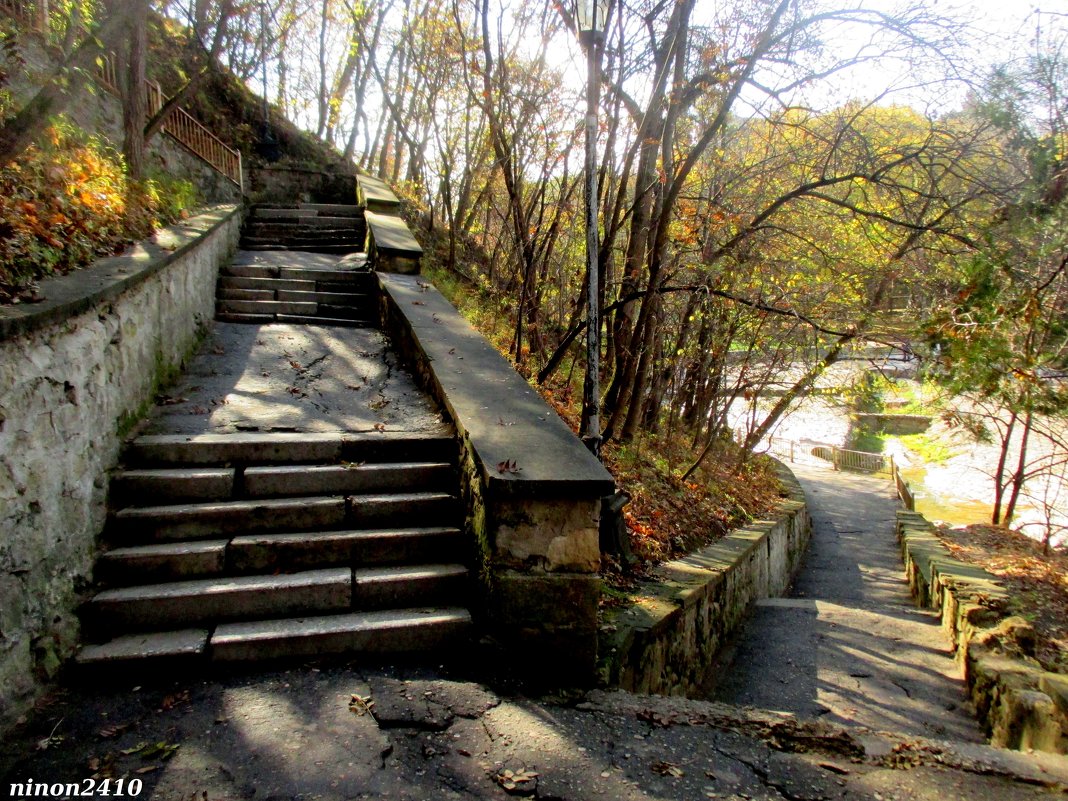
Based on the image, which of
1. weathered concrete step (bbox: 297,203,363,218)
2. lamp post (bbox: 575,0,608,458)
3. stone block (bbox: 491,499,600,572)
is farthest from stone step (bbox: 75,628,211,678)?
weathered concrete step (bbox: 297,203,363,218)

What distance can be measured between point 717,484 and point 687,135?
5178 millimetres

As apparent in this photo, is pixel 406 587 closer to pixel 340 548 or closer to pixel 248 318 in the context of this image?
pixel 340 548

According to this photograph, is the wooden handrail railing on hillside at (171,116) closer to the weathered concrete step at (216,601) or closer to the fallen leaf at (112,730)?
the weathered concrete step at (216,601)

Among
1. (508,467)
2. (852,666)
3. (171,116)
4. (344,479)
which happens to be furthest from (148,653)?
(171,116)

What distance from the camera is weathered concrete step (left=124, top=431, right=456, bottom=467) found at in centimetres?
374

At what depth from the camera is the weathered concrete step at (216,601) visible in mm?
3006

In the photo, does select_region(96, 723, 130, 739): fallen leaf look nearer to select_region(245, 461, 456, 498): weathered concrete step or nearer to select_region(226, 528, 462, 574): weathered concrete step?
select_region(226, 528, 462, 574): weathered concrete step

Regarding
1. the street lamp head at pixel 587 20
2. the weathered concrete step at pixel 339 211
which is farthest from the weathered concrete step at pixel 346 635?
the weathered concrete step at pixel 339 211

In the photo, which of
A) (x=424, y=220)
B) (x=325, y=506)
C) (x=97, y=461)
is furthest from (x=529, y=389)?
(x=424, y=220)

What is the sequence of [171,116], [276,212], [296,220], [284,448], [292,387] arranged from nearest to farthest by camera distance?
[284,448] → [292,387] → [296,220] → [276,212] → [171,116]

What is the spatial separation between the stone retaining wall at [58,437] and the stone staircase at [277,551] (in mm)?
180

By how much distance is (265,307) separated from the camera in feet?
24.2

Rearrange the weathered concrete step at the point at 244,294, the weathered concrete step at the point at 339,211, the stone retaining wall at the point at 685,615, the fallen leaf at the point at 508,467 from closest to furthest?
the fallen leaf at the point at 508,467 < the stone retaining wall at the point at 685,615 < the weathered concrete step at the point at 244,294 < the weathered concrete step at the point at 339,211

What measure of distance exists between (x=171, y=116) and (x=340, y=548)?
11617 millimetres
